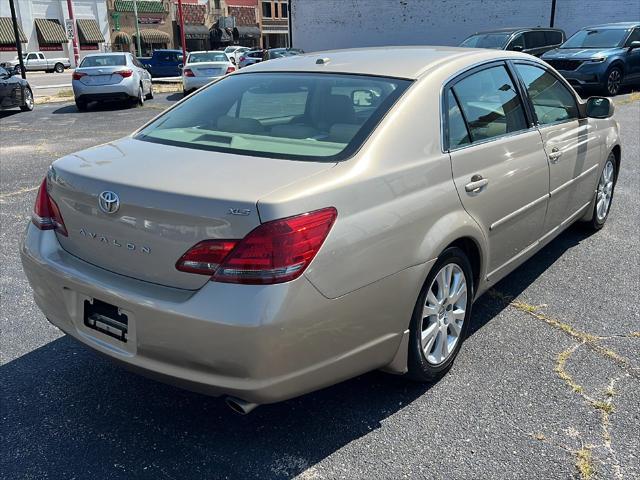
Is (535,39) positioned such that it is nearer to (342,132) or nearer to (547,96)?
(547,96)

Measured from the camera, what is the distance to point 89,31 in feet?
176

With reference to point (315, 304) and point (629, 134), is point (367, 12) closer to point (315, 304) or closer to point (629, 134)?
point (629, 134)

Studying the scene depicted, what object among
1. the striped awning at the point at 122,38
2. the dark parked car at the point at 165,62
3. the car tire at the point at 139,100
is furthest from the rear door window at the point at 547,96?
the striped awning at the point at 122,38

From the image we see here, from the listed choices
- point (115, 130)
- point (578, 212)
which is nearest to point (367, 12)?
point (115, 130)

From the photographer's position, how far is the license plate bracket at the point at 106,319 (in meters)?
2.52

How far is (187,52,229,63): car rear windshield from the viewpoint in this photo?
19.1 meters

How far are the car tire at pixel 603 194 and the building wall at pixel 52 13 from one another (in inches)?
2121

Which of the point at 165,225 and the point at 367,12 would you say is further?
the point at 367,12

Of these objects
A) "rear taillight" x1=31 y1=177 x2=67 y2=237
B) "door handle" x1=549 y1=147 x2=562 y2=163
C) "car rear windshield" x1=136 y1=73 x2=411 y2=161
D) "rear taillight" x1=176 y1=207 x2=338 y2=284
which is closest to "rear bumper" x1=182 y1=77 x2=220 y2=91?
"car rear windshield" x1=136 y1=73 x2=411 y2=161

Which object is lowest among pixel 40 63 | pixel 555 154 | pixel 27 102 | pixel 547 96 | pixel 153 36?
pixel 40 63

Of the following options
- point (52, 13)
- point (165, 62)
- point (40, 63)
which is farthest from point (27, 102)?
point (52, 13)

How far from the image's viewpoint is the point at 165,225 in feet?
7.75

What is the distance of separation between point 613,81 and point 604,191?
1146 cm

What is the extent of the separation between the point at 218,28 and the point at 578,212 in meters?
61.4
